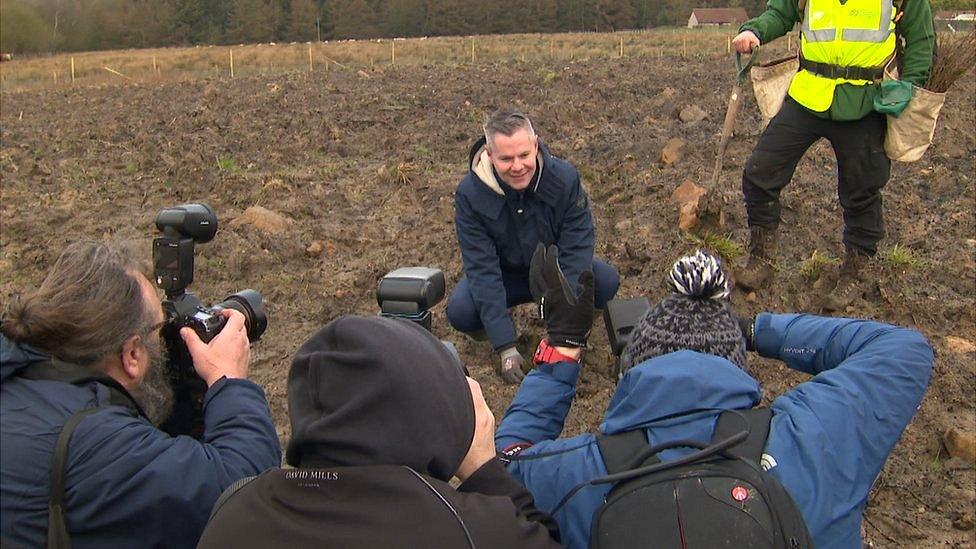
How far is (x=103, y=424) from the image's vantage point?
191 cm

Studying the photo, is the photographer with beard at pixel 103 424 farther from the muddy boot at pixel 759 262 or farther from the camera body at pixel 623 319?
the muddy boot at pixel 759 262

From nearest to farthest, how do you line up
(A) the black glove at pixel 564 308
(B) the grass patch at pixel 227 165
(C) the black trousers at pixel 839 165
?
(A) the black glove at pixel 564 308
(C) the black trousers at pixel 839 165
(B) the grass patch at pixel 227 165

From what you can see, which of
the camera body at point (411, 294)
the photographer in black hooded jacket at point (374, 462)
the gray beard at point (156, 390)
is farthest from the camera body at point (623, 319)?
the gray beard at point (156, 390)

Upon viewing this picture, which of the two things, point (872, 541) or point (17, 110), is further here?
point (17, 110)

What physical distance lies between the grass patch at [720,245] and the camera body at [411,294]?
291 centimetres

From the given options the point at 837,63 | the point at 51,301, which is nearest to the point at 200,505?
the point at 51,301

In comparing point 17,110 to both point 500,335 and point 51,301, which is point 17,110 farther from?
point 51,301

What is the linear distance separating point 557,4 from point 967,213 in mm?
51497

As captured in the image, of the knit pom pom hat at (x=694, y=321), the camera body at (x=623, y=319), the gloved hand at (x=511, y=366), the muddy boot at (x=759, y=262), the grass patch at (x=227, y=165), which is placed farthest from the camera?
the grass patch at (x=227, y=165)

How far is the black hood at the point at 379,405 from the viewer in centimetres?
146

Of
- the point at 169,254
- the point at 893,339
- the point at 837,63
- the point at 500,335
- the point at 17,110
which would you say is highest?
the point at 837,63

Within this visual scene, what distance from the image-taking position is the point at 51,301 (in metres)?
2.08

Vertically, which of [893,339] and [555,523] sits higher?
[893,339]

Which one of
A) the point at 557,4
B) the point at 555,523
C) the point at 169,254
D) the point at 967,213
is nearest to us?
the point at 555,523
